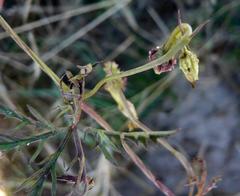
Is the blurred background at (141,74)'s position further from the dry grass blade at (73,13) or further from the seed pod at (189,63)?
the seed pod at (189,63)

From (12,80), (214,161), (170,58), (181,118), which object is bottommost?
(170,58)

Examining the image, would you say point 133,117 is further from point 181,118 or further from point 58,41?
point 181,118

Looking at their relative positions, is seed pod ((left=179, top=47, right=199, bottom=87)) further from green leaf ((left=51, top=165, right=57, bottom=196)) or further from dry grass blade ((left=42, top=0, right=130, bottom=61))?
dry grass blade ((left=42, top=0, right=130, bottom=61))

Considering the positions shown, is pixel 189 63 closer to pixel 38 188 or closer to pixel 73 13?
pixel 38 188

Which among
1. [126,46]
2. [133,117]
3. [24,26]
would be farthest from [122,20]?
[133,117]

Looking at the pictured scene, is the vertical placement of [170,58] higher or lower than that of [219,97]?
lower

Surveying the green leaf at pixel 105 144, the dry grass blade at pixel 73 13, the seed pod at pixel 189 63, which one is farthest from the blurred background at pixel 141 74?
the seed pod at pixel 189 63

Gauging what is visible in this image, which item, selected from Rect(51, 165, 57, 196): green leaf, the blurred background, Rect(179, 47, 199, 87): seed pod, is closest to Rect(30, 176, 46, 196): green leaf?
Rect(51, 165, 57, 196): green leaf

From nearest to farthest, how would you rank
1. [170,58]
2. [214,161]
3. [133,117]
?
[170,58] < [133,117] < [214,161]
